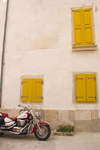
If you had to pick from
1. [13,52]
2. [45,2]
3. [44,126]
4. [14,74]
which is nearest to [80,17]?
[45,2]

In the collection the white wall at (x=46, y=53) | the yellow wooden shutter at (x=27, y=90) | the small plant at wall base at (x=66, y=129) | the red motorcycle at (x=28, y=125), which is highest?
the white wall at (x=46, y=53)

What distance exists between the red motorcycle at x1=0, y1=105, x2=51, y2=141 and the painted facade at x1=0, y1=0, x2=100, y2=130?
150 centimetres

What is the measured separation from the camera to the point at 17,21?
734 cm

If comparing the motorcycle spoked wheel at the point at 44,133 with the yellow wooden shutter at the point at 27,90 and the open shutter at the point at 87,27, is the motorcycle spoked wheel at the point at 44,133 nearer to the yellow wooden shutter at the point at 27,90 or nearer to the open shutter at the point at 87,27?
the yellow wooden shutter at the point at 27,90

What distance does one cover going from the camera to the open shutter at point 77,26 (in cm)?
658

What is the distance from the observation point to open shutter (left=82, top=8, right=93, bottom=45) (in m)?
6.52

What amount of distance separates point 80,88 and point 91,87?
43 cm

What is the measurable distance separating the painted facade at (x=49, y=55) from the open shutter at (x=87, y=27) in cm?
17

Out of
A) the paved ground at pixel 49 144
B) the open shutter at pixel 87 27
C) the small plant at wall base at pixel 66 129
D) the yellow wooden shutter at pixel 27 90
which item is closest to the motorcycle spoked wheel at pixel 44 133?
the paved ground at pixel 49 144

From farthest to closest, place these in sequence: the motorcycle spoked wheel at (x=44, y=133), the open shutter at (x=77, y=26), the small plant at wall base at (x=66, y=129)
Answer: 1. the open shutter at (x=77, y=26)
2. the small plant at wall base at (x=66, y=129)
3. the motorcycle spoked wheel at (x=44, y=133)

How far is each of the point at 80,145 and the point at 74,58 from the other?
345cm

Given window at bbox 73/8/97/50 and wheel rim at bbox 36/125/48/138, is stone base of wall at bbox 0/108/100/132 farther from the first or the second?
window at bbox 73/8/97/50

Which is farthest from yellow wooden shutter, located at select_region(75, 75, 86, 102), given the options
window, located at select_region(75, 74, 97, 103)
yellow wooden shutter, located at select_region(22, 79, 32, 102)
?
yellow wooden shutter, located at select_region(22, 79, 32, 102)

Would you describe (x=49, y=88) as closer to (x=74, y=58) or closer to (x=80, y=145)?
(x=74, y=58)
